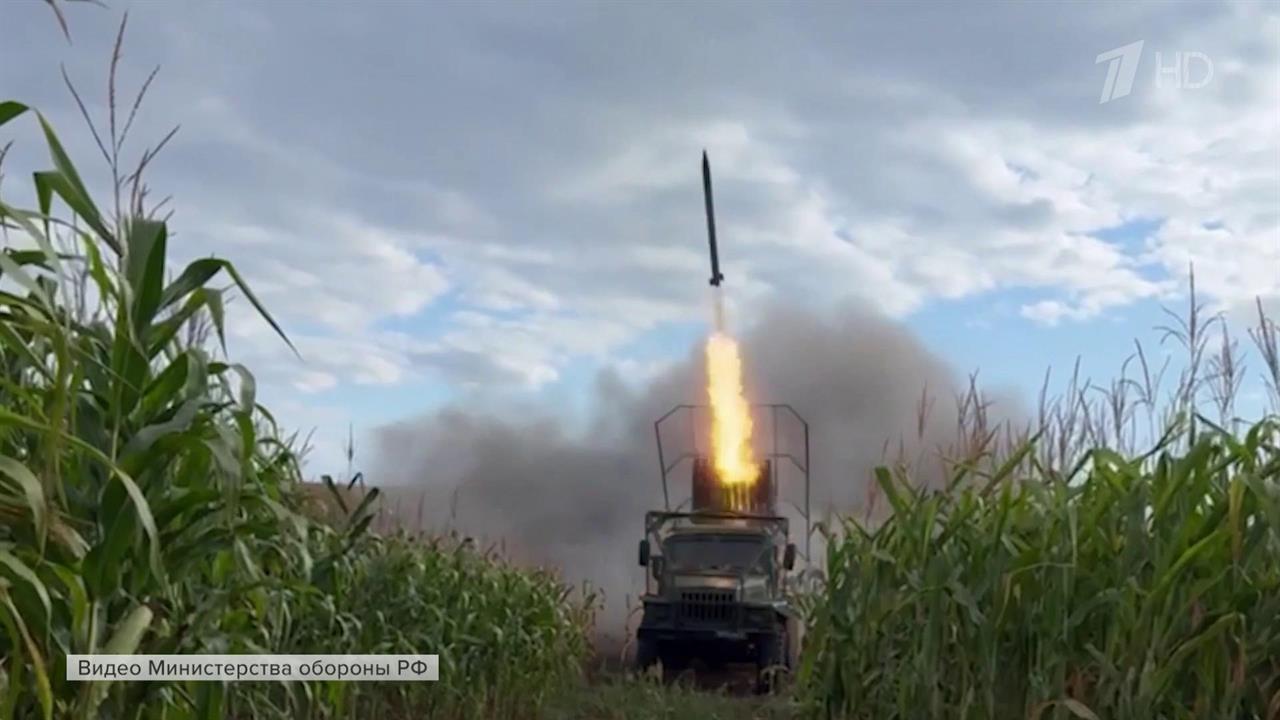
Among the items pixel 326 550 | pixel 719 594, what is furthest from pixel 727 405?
pixel 326 550

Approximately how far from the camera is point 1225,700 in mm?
2719

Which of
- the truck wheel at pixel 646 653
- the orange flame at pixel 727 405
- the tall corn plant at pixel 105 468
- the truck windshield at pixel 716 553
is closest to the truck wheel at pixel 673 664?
the truck wheel at pixel 646 653

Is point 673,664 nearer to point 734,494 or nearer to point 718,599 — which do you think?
point 718,599

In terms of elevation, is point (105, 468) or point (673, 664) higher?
point (105, 468)

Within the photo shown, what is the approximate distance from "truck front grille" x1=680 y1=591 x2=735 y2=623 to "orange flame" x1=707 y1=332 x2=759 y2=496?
3711mm

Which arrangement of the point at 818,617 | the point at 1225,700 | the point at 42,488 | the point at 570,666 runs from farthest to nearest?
the point at 570,666
the point at 818,617
the point at 1225,700
the point at 42,488

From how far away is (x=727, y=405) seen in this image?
17141 mm

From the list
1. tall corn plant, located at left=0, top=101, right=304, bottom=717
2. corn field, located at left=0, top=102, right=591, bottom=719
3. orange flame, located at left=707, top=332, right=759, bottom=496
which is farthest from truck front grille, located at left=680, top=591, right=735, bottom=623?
tall corn plant, located at left=0, top=101, right=304, bottom=717

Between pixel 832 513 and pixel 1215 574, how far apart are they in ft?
7.90

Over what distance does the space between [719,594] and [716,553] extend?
73 centimetres

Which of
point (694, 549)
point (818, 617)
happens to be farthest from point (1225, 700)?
point (694, 549)

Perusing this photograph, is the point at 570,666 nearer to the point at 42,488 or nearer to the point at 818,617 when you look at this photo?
the point at 818,617

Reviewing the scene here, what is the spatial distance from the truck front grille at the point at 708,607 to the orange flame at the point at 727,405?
12.2 ft

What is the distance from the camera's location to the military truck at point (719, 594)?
13.1 meters
